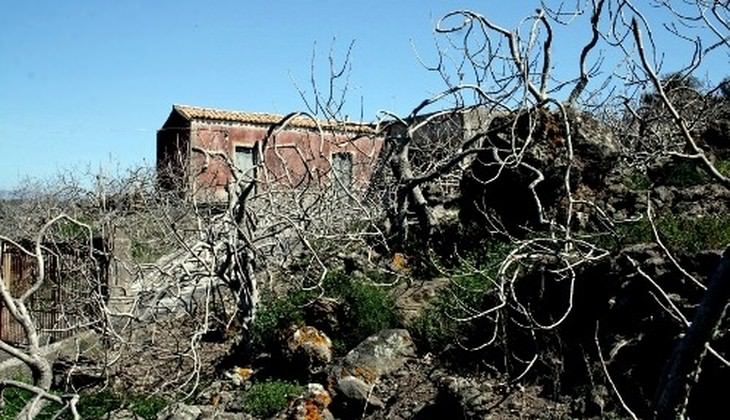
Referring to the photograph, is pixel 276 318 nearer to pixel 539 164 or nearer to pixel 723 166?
pixel 539 164

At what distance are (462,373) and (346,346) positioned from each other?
67.8 inches

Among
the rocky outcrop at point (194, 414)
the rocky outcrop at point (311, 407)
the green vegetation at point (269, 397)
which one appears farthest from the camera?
the green vegetation at point (269, 397)

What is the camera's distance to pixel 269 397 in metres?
8.25

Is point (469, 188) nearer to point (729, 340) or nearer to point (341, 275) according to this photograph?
point (341, 275)

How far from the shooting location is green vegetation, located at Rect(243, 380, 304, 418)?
809 centimetres

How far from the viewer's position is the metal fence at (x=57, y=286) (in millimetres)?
11320

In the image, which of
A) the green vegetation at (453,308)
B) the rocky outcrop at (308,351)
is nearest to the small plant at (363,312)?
the rocky outcrop at (308,351)

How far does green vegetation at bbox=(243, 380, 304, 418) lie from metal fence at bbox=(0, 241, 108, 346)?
346 cm

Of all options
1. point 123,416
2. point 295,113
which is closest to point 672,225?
point 295,113

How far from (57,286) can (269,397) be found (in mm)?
4662

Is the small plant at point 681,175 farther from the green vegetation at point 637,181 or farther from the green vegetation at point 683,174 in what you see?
the green vegetation at point 637,181

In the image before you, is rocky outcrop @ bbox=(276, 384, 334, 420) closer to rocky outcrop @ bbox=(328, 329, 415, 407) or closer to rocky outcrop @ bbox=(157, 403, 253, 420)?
rocky outcrop @ bbox=(328, 329, 415, 407)

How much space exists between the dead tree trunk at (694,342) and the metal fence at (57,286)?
33.8ft

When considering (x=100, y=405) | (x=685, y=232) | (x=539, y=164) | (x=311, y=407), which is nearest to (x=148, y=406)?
(x=100, y=405)
